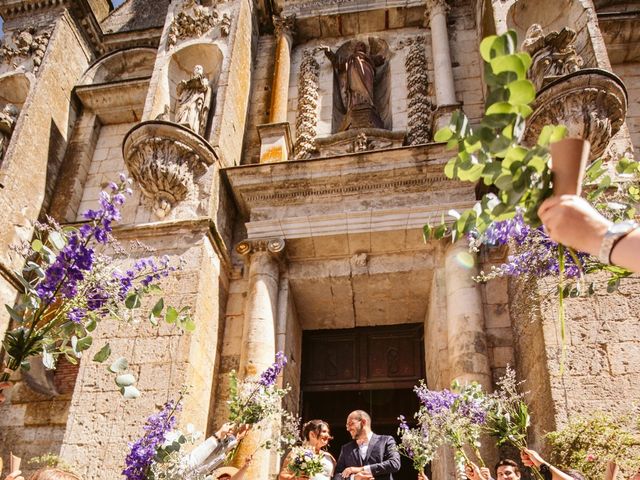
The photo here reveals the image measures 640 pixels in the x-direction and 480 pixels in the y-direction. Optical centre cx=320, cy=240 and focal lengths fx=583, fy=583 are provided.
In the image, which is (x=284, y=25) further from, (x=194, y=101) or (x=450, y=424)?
(x=450, y=424)

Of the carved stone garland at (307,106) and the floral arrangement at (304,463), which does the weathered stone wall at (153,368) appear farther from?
the carved stone garland at (307,106)

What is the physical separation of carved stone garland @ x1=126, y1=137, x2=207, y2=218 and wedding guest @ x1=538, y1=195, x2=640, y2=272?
5.95m

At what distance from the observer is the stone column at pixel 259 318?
574 centimetres

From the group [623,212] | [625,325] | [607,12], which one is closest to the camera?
[623,212]

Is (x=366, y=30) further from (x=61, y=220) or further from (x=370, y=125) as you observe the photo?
(x=61, y=220)

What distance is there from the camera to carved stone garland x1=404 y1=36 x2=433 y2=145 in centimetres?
806

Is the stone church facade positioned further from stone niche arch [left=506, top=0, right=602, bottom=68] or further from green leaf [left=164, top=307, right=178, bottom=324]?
green leaf [left=164, top=307, right=178, bottom=324]

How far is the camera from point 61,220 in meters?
8.22

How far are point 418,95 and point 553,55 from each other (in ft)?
6.70

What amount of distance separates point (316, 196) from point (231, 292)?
159 centimetres

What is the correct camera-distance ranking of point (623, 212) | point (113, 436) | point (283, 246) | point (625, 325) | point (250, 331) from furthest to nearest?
point (283, 246)
point (250, 331)
point (113, 436)
point (625, 325)
point (623, 212)

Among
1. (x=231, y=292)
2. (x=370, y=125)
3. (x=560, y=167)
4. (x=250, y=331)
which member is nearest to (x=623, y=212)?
(x=560, y=167)

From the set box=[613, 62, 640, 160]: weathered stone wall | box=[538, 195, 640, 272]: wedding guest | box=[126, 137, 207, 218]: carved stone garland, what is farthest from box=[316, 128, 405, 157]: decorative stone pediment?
box=[538, 195, 640, 272]: wedding guest

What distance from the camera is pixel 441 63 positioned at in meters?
8.37
